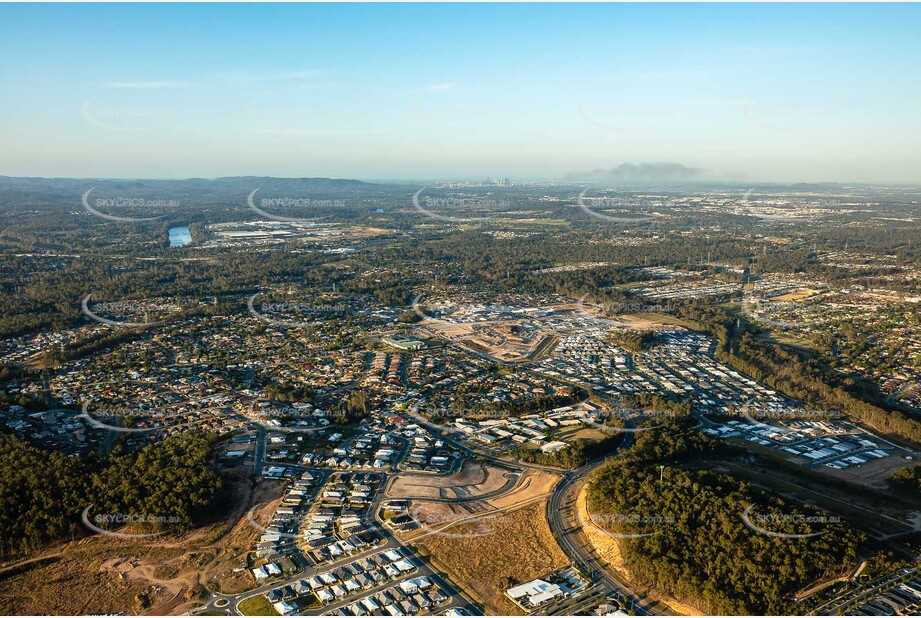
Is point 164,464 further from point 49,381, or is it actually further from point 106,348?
point 106,348

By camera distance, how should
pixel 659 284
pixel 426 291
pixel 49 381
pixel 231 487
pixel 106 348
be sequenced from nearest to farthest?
1. pixel 231 487
2. pixel 49 381
3. pixel 106 348
4. pixel 426 291
5. pixel 659 284

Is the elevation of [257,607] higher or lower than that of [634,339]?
lower

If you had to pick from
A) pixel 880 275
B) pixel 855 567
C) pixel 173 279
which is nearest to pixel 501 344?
pixel 855 567

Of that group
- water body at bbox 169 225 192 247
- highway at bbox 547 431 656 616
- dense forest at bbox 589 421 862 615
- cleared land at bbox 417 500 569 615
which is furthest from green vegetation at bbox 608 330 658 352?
water body at bbox 169 225 192 247

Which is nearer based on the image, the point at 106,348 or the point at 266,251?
the point at 106,348

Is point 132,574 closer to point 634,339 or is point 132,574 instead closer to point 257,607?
point 257,607

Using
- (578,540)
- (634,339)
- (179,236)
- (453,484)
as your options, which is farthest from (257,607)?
(179,236)
